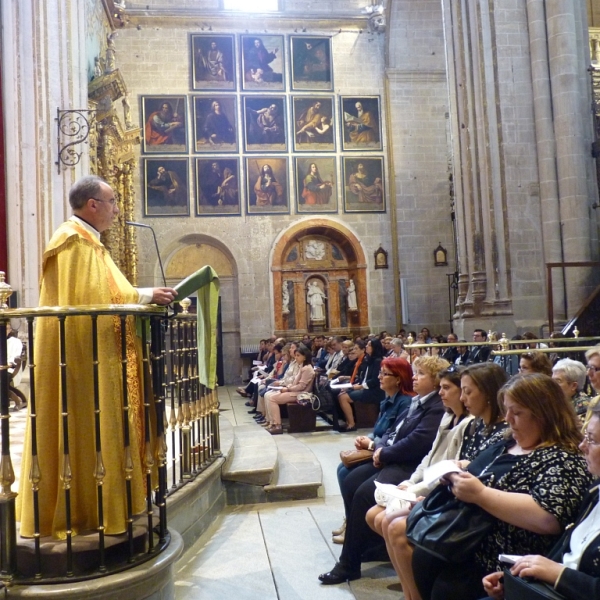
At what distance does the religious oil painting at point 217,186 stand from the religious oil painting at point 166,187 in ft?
1.31

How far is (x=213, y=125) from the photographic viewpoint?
1852cm

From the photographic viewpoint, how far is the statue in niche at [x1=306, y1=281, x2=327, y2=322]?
18578mm

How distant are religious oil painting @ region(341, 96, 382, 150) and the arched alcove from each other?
15.7 ft

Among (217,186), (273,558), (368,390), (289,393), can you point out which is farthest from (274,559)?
(217,186)

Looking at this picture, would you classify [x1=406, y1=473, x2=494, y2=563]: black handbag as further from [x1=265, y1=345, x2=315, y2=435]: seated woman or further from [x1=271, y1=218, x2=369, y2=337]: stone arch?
[x1=271, y1=218, x2=369, y2=337]: stone arch

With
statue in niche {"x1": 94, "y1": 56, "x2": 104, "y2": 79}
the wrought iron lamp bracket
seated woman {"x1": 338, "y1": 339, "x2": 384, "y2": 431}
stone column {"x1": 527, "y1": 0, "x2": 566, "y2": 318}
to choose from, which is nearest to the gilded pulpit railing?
seated woman {"x1": 338, "y1": 339, "x2": 384, "y2": 431}

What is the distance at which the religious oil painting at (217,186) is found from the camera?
18.3 m

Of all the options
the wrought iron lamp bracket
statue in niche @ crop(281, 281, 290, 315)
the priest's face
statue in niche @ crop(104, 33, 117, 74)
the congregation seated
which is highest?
statue in niche @ crop(104, 33, 117, 74)

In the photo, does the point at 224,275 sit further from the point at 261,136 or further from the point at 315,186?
the point at 261,136

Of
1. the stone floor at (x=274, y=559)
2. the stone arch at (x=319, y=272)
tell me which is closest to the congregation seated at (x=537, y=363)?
the stone floor at (x=274, y=559)

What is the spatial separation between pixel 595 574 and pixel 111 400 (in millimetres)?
1875

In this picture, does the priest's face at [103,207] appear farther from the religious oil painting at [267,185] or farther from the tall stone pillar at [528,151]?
the religious oil painting at [267,185]

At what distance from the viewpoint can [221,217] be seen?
1830 cm

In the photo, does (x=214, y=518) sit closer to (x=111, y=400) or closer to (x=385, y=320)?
(x=111, y=400)
